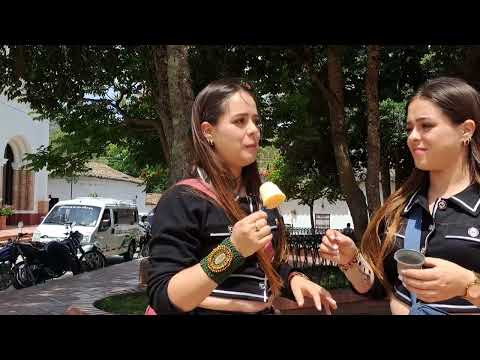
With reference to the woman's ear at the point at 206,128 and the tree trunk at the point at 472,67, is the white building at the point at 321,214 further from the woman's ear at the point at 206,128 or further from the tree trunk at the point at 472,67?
the woman's ear at the point at 206,128

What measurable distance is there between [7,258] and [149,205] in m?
24.2

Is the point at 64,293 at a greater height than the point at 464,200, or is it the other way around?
the point at 464,200

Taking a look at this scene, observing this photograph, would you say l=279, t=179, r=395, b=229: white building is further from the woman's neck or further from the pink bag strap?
the pink bag strap

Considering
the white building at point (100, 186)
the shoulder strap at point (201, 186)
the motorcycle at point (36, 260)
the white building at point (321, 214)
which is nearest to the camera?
the shoulder strap at point (201, 186)

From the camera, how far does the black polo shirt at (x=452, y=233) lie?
165 cm

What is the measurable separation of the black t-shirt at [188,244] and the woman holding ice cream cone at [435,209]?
0.96ft

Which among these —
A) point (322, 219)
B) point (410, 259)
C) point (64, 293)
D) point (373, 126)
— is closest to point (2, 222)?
point (64, 293)

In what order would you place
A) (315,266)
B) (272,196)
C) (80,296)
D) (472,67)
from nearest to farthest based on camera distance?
(272,196) < (472,67) < (80,296) < (315,266)

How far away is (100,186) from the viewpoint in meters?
29.6

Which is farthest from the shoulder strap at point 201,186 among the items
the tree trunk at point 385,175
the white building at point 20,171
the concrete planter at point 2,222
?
the white building at point 20,171

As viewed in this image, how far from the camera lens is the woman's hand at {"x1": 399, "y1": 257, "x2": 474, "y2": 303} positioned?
57.5 inches

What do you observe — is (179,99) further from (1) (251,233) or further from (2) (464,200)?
(1) (251,233)

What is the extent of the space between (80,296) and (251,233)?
9186 millimetres

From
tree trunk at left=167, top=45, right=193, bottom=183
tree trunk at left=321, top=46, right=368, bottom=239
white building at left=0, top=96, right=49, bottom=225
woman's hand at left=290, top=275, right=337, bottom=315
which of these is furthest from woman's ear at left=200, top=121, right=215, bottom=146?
white building at left=0, top=96, right=49, bottom=225
